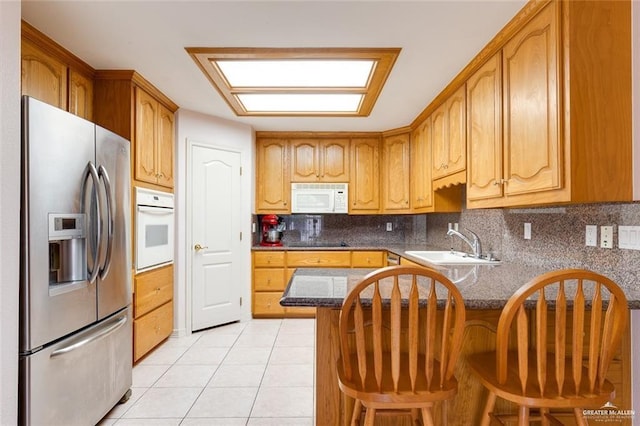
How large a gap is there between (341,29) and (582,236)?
173 centimetres

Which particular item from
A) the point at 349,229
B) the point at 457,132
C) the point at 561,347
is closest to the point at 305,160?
the point at 349,229

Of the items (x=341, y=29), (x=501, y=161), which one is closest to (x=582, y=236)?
(x=501, y=161)

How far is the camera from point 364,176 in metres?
4.21

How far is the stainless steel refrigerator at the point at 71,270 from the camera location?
1.40 meters

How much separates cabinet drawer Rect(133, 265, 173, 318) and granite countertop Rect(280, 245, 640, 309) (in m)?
1.51

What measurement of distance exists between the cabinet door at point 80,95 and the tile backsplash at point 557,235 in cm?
315

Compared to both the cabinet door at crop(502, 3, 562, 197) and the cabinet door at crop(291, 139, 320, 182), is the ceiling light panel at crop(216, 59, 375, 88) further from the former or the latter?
the cabinet door at crop(291, 139, 320, 182)

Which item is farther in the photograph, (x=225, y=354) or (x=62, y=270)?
(x=225, y=354)

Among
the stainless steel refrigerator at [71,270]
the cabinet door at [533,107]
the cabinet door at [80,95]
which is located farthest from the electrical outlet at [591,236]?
the cabinet door at [80,95]

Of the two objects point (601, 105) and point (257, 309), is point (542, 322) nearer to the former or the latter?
point (601, 105)

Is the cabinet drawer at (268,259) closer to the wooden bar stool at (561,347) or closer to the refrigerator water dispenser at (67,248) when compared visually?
the refrigerator water dispenser at (67,248)

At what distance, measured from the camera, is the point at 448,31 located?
1.92 metres

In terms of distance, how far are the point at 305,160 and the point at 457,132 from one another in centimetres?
201

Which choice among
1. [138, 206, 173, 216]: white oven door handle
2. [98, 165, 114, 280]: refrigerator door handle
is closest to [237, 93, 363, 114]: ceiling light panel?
[138, 206, 173, 216]: white oven door handle
